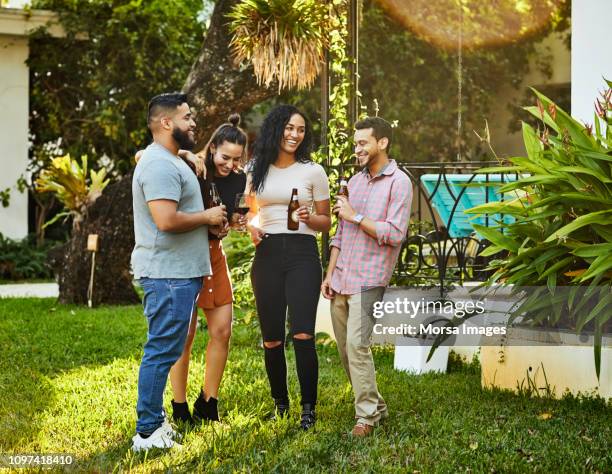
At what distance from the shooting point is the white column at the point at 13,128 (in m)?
14.8

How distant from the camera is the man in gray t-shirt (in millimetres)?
4246

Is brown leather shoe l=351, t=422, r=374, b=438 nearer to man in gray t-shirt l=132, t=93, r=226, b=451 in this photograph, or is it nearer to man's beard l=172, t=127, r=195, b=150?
man in gray t-shirt l=132, t=93, r=226, b=451

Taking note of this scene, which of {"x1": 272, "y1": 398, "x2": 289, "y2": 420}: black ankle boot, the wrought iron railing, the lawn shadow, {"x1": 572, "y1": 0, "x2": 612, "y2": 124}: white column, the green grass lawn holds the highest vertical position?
{"x1": 572, "y1": 0, "x2": 612, "y2": 124}: white column

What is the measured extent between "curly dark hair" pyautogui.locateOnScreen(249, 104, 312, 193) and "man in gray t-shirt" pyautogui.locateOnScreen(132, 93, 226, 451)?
50 cm

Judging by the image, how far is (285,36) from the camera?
711cm

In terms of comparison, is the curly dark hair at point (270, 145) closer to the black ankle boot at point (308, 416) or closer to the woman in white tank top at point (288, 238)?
the woman in white tank top at point (288, 238)

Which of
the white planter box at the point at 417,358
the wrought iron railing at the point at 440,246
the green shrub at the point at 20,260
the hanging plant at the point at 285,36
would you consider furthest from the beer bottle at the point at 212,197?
the green shrub at the point at 20,260

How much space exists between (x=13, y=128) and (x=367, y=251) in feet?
38.2

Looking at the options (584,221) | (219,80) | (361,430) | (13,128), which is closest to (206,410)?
(361,430)

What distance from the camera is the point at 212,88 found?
32.8 ft

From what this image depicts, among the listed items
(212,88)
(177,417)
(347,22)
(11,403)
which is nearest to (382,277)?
(177,417)

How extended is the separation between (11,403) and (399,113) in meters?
10.8

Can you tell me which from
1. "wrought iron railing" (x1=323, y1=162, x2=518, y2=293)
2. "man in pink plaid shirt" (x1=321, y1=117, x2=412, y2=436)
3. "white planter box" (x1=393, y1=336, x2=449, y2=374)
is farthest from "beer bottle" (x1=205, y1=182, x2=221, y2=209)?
"white planter box" (x1=393, y1=336, x2=449, y2=374)

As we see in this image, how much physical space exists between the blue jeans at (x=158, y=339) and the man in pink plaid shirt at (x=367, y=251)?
0.90m
